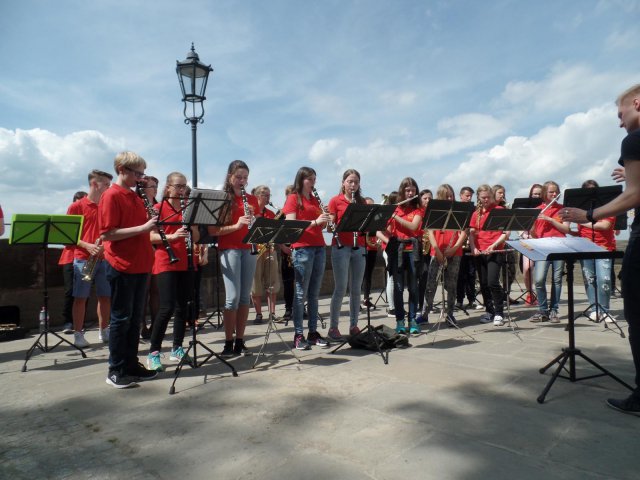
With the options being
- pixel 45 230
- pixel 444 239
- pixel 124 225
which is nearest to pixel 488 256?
pixel 444 239

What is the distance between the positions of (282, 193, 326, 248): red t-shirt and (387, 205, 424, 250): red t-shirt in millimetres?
1158

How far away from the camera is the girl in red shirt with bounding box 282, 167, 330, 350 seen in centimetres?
535

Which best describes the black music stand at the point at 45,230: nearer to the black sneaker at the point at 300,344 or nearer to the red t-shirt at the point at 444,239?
the black sneaker at the point at 300,344

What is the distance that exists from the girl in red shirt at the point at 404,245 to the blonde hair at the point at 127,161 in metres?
3.25

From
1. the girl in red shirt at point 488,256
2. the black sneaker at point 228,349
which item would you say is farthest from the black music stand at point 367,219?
the girl in red shirt at point 488,256

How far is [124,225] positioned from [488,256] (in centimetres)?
544

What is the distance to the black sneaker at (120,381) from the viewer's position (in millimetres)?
4004

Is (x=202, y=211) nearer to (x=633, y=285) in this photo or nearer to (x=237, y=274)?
(x=237, y=274)

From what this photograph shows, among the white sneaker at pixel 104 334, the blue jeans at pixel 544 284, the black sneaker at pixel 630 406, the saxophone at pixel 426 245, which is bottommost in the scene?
the white sneaker at pixel 104 334

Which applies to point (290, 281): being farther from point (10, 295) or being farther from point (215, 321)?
point (10, 295)

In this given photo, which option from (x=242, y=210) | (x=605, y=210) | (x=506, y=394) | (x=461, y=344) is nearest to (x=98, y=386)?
(x=242, y=210)

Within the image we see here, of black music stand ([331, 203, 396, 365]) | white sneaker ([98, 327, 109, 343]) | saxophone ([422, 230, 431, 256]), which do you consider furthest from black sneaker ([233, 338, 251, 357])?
saxophone ([422, 230, 431, 256])

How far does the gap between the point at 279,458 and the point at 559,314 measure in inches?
268

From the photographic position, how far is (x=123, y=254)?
405 centimetres
